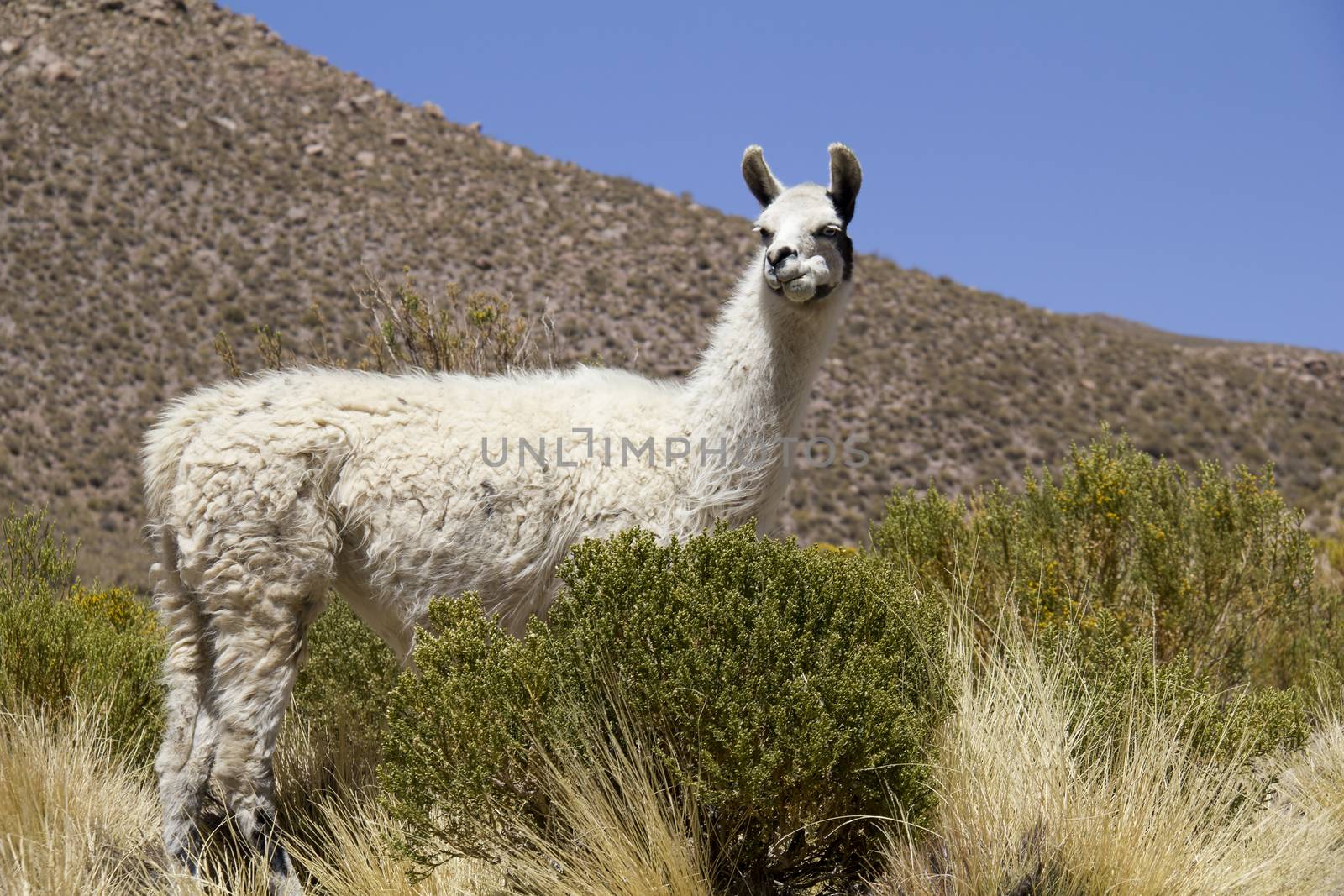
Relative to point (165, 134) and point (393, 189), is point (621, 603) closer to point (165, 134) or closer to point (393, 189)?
point (393, 189)

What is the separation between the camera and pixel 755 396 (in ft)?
15.9

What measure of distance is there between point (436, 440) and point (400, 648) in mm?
Result: 1032

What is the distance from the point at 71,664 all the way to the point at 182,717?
86.9 inches

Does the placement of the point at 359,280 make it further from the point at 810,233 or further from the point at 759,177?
the point at 810,233

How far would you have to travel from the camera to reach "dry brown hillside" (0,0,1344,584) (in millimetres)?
26953

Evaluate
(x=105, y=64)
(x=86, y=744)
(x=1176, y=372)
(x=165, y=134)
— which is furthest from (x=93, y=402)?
(x=1176, y=372)

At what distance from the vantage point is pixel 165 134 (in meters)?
35.8

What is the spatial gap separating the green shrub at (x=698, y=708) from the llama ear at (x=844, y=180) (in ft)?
6.75

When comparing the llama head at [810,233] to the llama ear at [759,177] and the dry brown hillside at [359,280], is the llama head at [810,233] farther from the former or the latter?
the dry brown hillside at [359,280]

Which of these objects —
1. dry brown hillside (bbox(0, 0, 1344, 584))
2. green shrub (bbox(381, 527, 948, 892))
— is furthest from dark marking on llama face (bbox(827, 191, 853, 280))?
dry brown hillside (bbox(0, 0, 1344, 584))

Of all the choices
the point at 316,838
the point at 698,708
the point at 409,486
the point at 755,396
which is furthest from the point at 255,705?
the point at 755,396

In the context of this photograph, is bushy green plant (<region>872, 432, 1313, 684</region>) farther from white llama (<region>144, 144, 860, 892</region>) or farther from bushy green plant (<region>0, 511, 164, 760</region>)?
bushy green plant (<region>0, 511, 164, 760</region>)

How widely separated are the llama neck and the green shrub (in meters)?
0.82

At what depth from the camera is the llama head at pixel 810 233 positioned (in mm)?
4730
